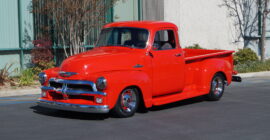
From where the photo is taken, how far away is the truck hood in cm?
928

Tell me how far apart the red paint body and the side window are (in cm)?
10

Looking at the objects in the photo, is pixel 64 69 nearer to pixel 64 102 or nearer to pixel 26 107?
pixel 64 102

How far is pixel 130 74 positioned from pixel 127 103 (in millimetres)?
576

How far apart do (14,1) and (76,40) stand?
248cm

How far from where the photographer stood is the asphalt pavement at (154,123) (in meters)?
8.05

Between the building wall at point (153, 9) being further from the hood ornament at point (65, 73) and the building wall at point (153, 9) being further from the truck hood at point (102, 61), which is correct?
the hood ornament at point (65, 73)

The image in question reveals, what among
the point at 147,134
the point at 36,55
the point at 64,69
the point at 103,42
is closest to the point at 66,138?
the point at 147,134

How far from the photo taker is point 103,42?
10781mm

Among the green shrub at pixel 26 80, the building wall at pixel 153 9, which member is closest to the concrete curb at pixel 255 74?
the building wall at pixel 153 9

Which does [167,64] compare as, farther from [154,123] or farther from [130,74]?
[154,123]

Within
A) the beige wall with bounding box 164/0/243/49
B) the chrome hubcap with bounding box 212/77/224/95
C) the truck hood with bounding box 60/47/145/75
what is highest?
the beige wall with bounding box 164/0/243/49

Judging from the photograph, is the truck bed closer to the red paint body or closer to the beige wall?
the red paint body

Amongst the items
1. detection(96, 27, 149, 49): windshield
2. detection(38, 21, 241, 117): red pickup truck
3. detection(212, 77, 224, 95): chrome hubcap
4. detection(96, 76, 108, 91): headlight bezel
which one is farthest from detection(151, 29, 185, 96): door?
detection(96, 76, 108, 91): headlight bezel

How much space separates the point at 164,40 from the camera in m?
10.8
